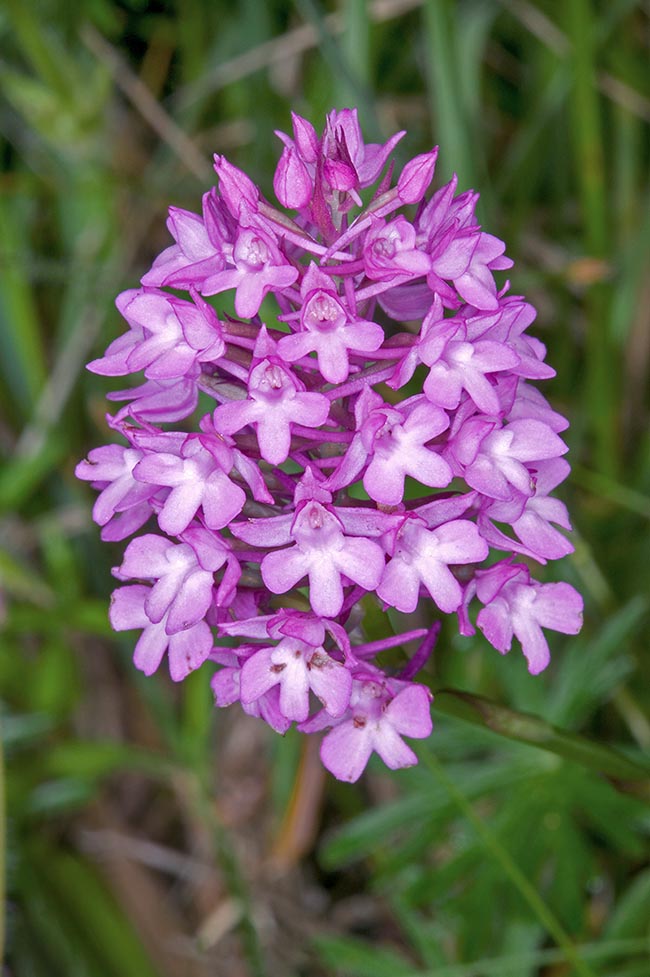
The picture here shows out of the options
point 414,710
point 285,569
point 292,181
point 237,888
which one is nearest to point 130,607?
point 285,569

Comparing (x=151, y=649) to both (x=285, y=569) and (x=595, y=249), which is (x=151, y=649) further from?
(x=595, y=249)

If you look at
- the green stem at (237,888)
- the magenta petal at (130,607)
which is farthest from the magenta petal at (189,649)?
the green stem at (237,888)

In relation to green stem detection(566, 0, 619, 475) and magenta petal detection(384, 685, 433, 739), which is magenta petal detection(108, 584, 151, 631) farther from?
green stem detection(566, 0, 619, 475)

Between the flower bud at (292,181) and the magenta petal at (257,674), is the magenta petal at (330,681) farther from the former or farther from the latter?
the flower bud at (292,181)

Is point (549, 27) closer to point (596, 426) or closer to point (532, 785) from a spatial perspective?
point (596, 426)

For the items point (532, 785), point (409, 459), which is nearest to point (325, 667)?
point (409, 459)

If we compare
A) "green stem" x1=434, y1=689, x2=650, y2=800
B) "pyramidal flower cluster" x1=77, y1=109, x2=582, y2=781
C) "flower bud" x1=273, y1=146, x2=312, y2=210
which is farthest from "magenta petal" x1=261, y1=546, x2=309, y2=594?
"flower bud" x1=273, y1=146, x2=312, y2=210
